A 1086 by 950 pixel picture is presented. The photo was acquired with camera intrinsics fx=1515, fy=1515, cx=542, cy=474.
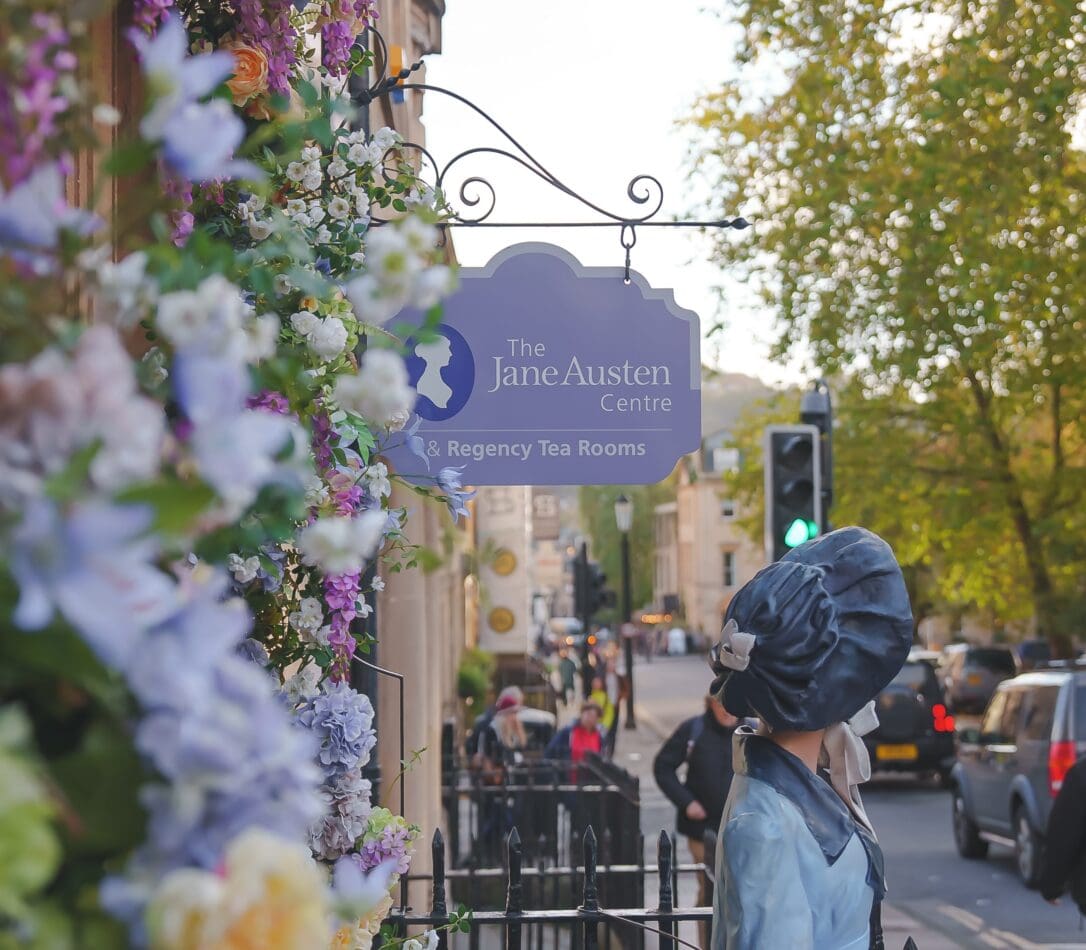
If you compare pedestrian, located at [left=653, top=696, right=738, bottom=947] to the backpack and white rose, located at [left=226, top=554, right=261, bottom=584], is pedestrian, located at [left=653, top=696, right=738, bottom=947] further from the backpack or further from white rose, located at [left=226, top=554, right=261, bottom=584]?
white rose, located at [left=226, top=554, right=261, bottom=584]

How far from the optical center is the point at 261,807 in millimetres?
910

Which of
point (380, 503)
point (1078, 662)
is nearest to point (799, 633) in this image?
point (380, 503)

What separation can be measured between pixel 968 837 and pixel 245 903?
14.8 m

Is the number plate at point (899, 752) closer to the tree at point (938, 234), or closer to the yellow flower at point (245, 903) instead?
the tree at point (938, 234)

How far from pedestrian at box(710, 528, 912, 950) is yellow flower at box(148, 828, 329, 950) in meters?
1.76

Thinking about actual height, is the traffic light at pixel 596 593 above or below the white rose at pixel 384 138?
below

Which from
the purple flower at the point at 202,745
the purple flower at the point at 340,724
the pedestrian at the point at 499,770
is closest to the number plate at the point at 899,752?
the pedestrian at the point at 499,770

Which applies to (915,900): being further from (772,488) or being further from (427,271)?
(427,271)

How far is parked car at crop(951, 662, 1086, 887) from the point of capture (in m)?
12.0

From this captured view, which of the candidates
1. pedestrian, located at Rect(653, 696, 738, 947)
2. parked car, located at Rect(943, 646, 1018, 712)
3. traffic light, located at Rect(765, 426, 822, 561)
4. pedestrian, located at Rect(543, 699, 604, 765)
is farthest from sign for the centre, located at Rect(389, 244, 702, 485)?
parked car, located at Rect(943, 646, 1018, 712)

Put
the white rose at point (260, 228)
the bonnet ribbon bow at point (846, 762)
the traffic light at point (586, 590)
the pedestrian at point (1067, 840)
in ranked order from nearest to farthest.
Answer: the white rose at point (260, 228)
the bonnet ribbon bow at point (846, 762)
the pedestrian at point (1067, 840)
the traffic light at point (586, 590)

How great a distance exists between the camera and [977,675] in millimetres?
30562

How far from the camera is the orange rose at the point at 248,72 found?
110 inches

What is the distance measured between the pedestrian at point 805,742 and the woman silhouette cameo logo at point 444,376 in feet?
4.62
